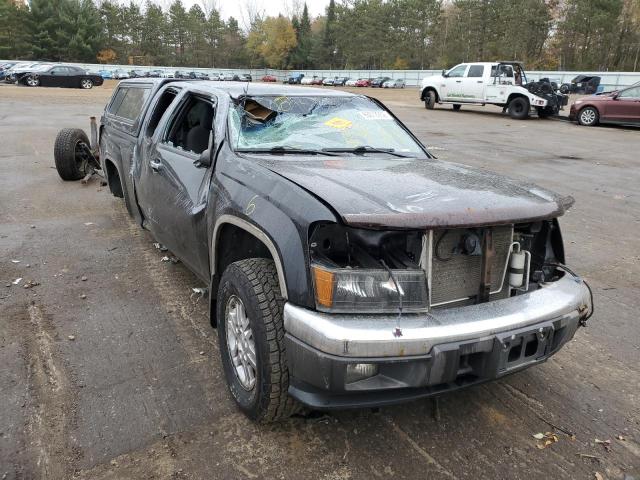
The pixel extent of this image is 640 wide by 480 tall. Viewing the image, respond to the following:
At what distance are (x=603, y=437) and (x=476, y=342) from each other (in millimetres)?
1052

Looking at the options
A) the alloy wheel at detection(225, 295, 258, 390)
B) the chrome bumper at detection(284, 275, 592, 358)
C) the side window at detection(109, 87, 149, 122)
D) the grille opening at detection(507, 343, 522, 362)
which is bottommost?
the alloy wheel at detection(225, 295, 258, 390)

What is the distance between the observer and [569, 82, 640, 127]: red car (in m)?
17.3

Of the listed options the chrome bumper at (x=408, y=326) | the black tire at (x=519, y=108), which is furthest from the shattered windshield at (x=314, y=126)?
the black tire at (x=519, y=108)

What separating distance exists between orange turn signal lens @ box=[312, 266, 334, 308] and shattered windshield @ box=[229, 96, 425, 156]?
140 centimetres

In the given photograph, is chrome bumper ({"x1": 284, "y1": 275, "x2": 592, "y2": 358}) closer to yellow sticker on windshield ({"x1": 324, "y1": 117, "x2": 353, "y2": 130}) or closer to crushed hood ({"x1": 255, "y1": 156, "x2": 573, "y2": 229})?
crushed hood ({"x1": 255, "y1": 156, "x2": 573, "y2": 229})

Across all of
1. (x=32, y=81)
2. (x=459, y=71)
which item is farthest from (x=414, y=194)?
(x=32, y=81)

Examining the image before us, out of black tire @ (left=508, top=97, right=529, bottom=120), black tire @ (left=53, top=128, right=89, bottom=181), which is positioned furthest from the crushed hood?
black tire @ (left=508, top=97, right=529, bottom=120)

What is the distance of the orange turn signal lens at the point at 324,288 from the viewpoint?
2.14m

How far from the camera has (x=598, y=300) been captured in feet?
13.9

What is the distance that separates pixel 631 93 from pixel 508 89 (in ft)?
13.7

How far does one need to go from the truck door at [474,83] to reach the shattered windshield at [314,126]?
703 inches

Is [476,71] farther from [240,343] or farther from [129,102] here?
[240,343]

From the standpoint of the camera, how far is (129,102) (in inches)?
213

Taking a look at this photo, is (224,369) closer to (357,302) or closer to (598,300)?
Answer: (357,302)
